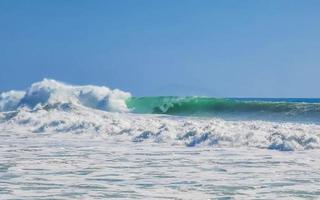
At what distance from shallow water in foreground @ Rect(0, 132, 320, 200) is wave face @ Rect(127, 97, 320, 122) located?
1237 centimetres

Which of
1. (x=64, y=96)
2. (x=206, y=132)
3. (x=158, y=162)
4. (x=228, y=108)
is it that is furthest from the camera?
(x=64, y=96)

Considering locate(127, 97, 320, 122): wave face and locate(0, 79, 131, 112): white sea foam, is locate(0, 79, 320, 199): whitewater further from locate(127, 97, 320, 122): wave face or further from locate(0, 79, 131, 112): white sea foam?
locate(0, 79, 131, 112): white sea foam

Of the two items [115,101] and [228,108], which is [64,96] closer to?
[115,101]

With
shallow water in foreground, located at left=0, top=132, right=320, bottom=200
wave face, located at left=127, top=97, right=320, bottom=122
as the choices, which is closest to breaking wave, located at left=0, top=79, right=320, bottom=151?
wave face, located at left=127, top=97, right=320, bottom=122

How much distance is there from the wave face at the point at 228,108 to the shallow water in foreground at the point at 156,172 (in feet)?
40.6

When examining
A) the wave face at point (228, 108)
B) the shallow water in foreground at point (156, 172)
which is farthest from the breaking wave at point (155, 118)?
the shallow water in foreground at point (156, 172)

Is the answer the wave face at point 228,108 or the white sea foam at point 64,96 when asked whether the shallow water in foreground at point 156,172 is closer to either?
the wave face at point 228,108

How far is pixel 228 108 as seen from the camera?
2883 cm

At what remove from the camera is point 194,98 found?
3288cm

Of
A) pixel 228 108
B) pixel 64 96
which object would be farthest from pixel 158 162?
pixel 64 96

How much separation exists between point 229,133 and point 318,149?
220 cm

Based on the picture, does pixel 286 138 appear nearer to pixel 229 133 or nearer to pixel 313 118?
pixel 229 133

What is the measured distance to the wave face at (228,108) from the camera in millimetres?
24812

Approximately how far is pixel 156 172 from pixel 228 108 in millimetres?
20375
